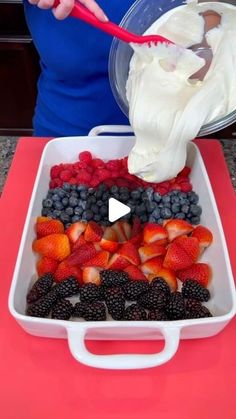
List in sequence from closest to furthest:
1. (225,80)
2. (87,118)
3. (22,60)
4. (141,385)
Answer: (141,385) → (225,80) → (87,118) → (22,60)

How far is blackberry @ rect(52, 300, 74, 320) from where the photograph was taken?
1.82 ft

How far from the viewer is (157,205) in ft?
2.37

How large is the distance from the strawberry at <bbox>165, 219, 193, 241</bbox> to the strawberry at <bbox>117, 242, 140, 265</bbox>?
0.06 metres

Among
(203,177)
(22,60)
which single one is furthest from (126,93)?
(22,60)

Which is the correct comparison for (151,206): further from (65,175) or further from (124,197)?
(65,175)

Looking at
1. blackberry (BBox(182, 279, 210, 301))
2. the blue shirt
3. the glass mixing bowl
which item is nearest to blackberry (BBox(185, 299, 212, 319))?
blackberry (BBox(182, 279, 210, 301))

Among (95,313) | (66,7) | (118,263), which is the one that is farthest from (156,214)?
(66,7)

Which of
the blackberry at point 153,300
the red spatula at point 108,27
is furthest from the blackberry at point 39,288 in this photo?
the red spatula at point 108,27

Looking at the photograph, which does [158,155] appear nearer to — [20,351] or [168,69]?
[168,69]

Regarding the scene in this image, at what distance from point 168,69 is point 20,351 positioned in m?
0.45

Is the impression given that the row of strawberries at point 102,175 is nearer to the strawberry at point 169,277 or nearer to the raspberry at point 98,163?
the raspberry at point 98,163

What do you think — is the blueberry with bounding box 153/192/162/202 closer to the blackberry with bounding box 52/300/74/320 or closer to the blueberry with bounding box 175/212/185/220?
the blueberry with bounding box 175/212/185/220

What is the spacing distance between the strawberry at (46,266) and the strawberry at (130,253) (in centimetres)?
9

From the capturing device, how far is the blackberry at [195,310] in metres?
0.56
